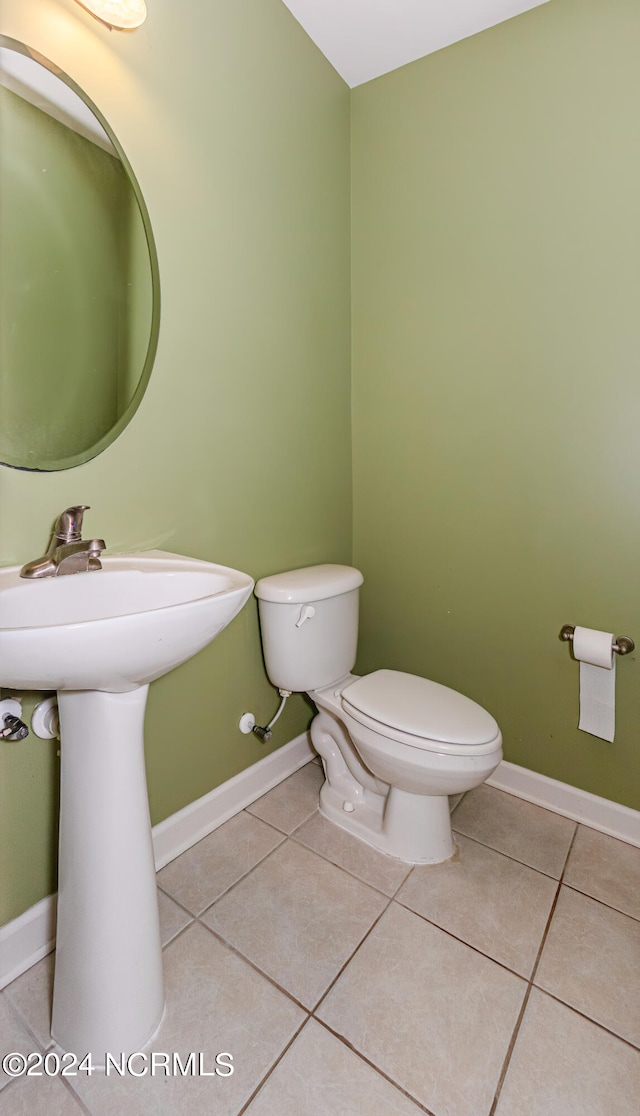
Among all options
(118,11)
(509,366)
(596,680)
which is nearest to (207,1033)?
(596,680)

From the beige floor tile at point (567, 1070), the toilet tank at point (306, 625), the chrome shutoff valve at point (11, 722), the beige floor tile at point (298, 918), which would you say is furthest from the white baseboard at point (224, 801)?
the beige floor tile at point (567, 1070)

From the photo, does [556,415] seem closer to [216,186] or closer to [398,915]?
[216,186]

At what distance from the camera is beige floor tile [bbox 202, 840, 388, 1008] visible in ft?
3.73

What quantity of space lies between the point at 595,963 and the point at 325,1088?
0.64 metres

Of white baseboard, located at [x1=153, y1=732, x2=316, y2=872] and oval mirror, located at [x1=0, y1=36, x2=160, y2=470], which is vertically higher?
oval mirror, located at [x1=0, y1=36, x2=160, y2=470]

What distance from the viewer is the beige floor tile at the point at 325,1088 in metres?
0.89

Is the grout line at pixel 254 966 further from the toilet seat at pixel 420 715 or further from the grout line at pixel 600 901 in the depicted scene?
the grout line at pixel 600 901

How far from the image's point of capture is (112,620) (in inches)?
28.6

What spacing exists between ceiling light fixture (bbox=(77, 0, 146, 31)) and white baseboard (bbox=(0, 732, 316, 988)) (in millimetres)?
1794

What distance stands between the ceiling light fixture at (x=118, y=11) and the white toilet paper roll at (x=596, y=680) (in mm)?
1753

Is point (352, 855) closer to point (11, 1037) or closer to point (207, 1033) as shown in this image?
point (207, 1033)

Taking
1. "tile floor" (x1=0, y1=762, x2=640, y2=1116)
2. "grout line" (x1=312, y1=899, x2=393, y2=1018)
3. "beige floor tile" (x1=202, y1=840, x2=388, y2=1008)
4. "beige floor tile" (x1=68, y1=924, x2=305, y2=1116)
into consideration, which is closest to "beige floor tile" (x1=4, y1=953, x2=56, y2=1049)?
"tile floor" (x1=0, y1=762, x2=640, y2=1116)

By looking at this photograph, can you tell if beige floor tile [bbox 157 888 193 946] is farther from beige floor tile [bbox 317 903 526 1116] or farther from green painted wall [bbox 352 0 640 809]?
green painted wall [bbox 352 0 640 809]

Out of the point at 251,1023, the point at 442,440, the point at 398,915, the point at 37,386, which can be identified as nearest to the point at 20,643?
the point at 37,386
